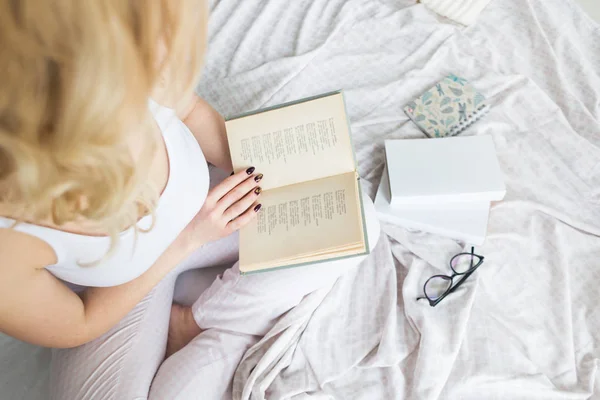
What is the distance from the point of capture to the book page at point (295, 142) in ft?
2.58

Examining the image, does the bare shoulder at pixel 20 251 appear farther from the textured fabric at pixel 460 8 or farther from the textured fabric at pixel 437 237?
the textured fabric at pixel 460 8

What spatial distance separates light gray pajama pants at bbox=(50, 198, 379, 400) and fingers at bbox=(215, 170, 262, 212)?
0.48ft

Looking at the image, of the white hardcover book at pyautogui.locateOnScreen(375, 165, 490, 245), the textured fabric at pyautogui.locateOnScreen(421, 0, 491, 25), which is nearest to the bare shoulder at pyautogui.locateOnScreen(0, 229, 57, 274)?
the white hardcover book at pyautogui.locateOnScreen(375, 165, 490, 245)

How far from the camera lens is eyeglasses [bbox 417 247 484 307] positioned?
0.85 metres

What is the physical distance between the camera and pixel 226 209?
0.77 m

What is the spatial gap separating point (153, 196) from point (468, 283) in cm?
59

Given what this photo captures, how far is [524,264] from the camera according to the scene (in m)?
0.89

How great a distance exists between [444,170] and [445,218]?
10 centimetres

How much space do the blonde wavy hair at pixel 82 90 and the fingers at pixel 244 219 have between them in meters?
0.29

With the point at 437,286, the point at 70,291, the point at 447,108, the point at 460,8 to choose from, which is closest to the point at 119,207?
the point at 70,291

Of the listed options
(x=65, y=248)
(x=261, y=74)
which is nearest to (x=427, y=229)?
(x=261, y=74)

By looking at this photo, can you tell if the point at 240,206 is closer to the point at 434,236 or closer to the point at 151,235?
the point at 151,235

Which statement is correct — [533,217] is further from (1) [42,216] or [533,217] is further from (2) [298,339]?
(1) [42,216]

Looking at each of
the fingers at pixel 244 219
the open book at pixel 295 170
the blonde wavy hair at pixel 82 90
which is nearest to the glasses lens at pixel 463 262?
the open book at pixel 295 170
